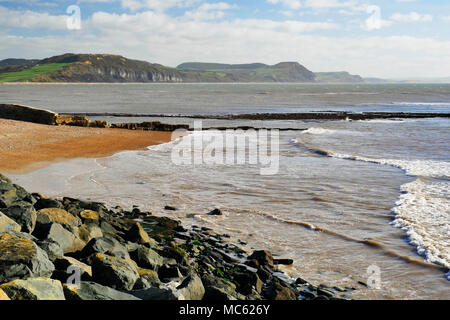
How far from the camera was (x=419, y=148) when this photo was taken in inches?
922

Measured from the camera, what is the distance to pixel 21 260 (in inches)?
198

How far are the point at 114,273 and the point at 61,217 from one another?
270 centimetres

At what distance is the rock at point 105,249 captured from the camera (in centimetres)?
640

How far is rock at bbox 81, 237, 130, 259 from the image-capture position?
6398mm

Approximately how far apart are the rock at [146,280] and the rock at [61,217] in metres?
2.08

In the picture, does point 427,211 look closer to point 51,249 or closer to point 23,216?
point 51,249

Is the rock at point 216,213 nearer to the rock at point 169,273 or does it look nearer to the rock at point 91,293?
the rock at point 169,273

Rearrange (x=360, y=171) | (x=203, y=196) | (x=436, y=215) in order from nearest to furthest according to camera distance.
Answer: (x=436, y=215) → (x=203, y=196) → (x=360, y=171)

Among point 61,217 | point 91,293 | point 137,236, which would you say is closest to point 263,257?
point 137,236

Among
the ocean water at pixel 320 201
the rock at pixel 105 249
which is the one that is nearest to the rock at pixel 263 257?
the ocean water at pixel 320 201
